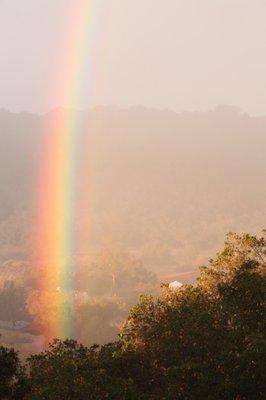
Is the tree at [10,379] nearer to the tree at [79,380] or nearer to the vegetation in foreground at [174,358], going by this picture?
the vegetation in foreground at [174,358]

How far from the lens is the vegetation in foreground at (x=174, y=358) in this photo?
18.0 metres

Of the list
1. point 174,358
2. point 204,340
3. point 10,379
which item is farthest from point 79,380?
point 204,340

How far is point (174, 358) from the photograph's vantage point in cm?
2053

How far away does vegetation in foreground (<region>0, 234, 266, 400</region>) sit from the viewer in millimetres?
18047

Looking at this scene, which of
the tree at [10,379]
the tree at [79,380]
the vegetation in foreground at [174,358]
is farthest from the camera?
the tree at [10,379]

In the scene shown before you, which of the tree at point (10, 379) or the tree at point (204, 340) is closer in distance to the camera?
the tree at point (204, 340)

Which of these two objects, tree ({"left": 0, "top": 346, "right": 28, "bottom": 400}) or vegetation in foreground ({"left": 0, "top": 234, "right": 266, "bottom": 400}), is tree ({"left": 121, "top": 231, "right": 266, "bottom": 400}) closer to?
vegetation in foreground ({"left": 0, "top": 234, "right": 266, "bottom": 400})

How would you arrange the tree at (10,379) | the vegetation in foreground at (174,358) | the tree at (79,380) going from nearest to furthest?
the tree at (79,380) → the vegetation in foreground at (174,358) → the tree at (10,379)

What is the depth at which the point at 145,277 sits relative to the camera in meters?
116

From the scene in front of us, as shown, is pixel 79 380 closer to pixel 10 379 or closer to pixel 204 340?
pixel 10 379

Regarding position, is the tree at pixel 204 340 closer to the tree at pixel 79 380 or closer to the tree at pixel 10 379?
the tree at pixel 79 380

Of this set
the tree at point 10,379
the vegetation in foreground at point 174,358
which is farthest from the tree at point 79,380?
the tree at point 10,379

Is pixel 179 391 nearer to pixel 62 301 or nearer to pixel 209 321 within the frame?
pixel 209 321

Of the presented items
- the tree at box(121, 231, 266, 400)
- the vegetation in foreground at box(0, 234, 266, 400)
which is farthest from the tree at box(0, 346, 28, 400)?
the tree at box(121, 231, 266, 400)
